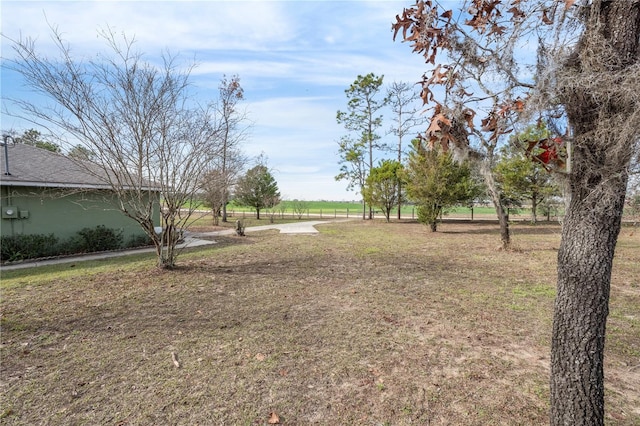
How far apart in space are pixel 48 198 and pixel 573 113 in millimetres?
11358

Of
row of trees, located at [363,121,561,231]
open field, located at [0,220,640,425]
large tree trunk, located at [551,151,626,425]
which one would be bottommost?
open field, located at [0,220,640,425]

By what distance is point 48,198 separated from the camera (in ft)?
28.9

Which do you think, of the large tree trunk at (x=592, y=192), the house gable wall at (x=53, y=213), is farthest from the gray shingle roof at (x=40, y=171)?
the large tree trunk at (x=592, y=192)

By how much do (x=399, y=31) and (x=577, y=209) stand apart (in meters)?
1.37

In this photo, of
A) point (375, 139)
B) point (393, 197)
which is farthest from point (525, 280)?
point (375, 139)

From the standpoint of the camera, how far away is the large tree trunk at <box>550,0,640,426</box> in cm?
153

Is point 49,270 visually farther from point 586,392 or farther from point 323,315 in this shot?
point 586,392

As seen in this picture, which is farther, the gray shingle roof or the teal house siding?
the gray shingle roof

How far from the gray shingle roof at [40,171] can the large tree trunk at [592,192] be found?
9.30 m

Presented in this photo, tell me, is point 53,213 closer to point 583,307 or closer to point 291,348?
point 291,348

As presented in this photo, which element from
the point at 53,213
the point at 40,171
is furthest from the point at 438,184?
the point at 40,171

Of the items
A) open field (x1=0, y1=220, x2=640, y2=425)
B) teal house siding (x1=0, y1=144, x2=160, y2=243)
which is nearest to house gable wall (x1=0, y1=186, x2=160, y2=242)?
teal house siding (x1=0, y1=144, x2=160, y2=243)

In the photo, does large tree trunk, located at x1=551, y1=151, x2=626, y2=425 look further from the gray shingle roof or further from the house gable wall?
the gray shingle roof

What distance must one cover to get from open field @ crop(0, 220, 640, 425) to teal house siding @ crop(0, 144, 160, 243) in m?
2.83
